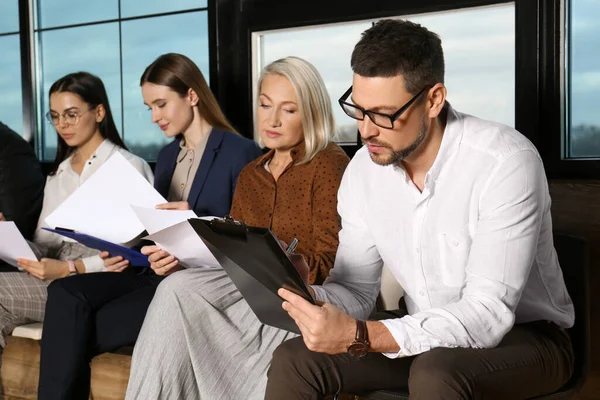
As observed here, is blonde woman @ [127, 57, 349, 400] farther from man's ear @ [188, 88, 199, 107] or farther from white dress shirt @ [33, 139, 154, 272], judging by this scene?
white dress shirt @ [33, 139, 154, 272]

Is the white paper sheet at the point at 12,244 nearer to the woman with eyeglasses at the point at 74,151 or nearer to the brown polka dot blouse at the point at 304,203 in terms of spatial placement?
the woman with eyeglasses at the point at 74,151

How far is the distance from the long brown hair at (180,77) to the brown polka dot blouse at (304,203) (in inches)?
15.3

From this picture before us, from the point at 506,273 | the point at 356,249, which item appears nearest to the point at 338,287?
the point at 356,249

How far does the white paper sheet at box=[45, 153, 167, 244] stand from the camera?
87.4 inches

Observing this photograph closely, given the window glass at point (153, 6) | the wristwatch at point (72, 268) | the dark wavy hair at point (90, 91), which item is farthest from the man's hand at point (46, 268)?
the window glass at point (153, 6)

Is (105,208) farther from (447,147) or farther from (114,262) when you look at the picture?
(447,147)

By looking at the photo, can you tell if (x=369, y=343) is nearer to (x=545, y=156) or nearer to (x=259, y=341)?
(x=259, y=341)

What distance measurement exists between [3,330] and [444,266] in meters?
1.52

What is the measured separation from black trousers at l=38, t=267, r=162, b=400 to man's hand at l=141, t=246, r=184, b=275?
15 cm

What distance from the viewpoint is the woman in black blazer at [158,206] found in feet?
7.21

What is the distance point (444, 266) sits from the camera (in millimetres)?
1627

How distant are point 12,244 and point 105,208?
1.12ft

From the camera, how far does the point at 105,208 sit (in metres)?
2.25

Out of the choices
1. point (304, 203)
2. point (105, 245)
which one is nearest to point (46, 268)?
point (105, 245)
